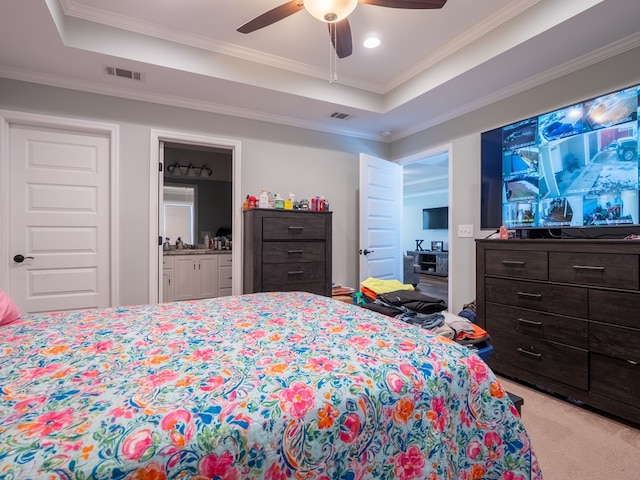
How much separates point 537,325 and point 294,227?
2141mm

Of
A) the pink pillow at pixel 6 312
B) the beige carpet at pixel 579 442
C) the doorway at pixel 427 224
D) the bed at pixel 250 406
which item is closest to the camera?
the bed at pixel 250 406

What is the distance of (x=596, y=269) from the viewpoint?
79.0 inches

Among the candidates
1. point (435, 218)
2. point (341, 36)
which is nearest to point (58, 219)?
point (341, 36)

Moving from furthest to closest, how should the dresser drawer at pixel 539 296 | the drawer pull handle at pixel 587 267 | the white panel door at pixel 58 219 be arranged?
the white panel door at pixel 58 219 → the dresser drawer at pixel 539 296 → the drawer pull handle at pixel 587 267

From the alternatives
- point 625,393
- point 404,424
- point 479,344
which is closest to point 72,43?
point 404,424

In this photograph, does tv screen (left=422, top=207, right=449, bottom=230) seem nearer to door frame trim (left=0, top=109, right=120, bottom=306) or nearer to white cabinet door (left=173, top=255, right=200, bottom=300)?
white cabinet door (left=173, top=255, right=200, bottom=300)

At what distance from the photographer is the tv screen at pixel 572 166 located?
7.00 feet

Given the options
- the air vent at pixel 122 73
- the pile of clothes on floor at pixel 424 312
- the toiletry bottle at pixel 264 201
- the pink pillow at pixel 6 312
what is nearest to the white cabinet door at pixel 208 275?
the toiletry bottle at pixel 264 201

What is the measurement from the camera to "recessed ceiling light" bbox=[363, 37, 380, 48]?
2717 millimetres

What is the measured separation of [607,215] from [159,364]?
271cm

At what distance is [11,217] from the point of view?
2775 millimetres

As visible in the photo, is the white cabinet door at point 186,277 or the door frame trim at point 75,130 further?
the white cabinet door at point 186,277

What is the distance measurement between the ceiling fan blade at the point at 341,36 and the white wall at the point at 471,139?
1684 mm

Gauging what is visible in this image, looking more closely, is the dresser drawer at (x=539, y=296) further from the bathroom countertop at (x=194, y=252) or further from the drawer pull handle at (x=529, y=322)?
the bathroom countertop at (x=194, y=252)
